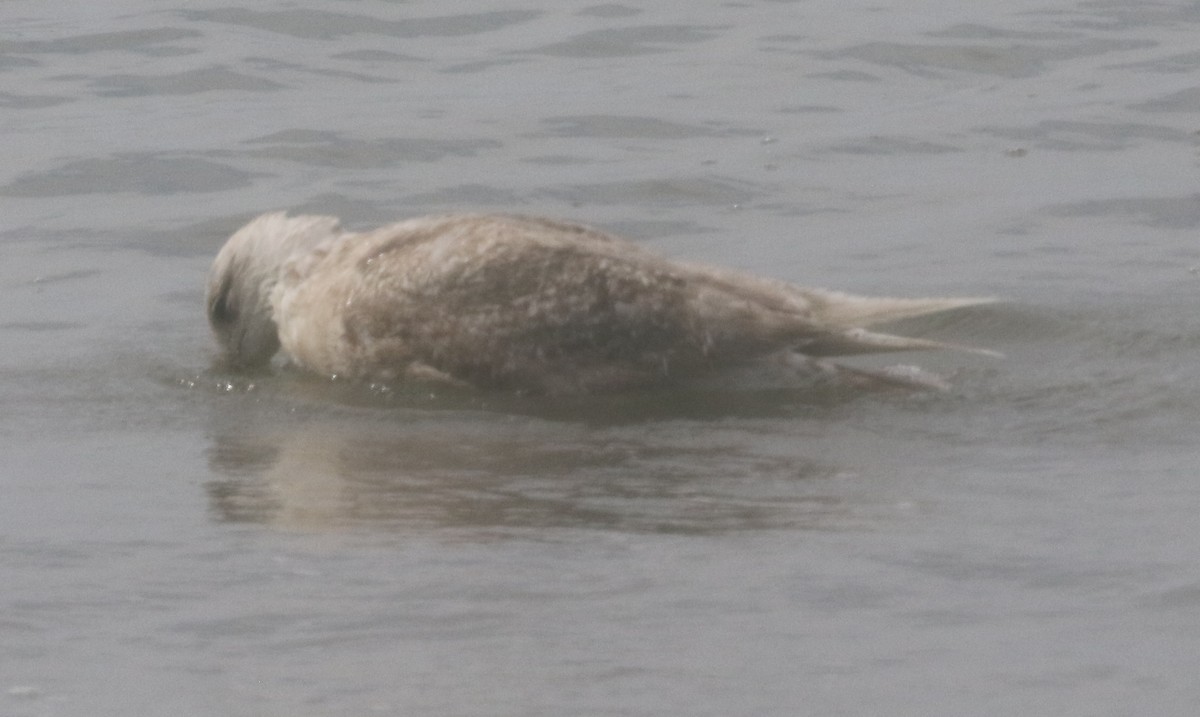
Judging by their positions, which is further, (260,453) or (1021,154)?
(1021,154)

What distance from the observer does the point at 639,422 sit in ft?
24.5

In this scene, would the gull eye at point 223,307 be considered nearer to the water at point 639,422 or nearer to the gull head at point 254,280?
the gull head at point 254,280

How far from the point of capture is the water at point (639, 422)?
4.88 m

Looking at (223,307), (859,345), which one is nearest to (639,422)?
(859,345)

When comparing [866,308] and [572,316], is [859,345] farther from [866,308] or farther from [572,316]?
[572,316]

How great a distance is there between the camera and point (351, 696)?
15.3 feet

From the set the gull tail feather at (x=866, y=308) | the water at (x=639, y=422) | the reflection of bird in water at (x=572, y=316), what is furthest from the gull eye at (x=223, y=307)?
the gull tail feather at (x=866, y=308)

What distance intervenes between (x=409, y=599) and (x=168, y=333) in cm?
388

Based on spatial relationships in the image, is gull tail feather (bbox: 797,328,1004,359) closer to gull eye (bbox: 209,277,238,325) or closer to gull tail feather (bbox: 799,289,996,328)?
gull tail feather (bbox: 799,289,996,328)

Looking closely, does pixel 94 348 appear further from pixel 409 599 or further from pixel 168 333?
pixel 409 599

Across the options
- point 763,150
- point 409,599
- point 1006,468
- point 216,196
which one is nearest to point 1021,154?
point 763,150

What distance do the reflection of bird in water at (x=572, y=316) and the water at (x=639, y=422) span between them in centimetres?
13

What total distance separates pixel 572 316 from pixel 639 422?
0.40 meters

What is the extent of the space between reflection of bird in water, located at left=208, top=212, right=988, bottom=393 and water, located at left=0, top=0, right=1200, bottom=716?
0.13 m
